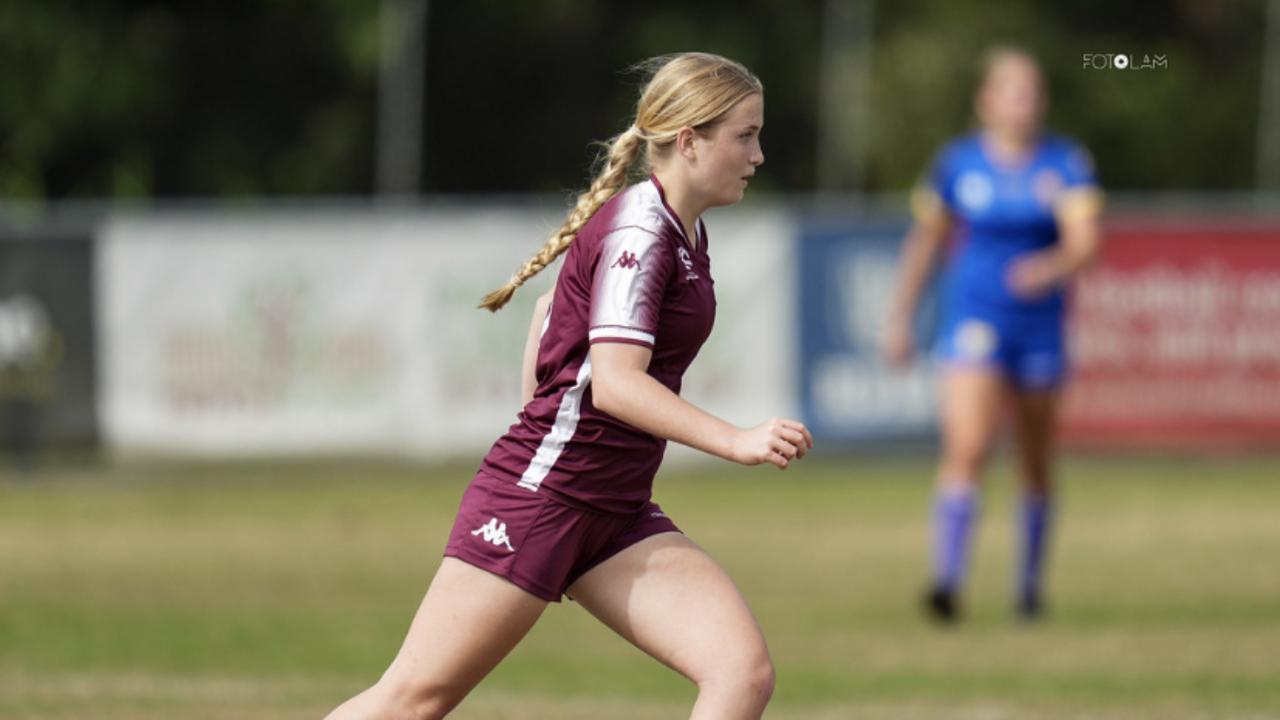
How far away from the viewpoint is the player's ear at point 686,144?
493 cm

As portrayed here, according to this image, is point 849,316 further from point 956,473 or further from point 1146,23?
point 1146,23

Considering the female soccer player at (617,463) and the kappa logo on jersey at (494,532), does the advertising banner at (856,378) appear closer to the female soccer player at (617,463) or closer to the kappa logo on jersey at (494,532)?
the female soccer player at (617,463)

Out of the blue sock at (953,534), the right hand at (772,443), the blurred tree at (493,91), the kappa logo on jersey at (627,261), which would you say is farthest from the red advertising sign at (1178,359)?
the right hand at (772,443)

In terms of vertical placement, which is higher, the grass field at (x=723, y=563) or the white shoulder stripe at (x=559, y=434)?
the white shoulder stripe at (x=559, y=434)

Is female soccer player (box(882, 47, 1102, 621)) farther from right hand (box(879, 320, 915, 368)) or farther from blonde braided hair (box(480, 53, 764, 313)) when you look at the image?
blonde braided hair (box(480, 53, 764, 313))

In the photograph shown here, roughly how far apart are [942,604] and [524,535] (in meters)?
5.61

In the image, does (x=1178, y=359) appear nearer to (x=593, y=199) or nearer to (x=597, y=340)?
(x=593, y=199)

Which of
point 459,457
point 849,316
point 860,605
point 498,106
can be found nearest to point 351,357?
point 459,457

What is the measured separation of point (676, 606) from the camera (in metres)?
4.90

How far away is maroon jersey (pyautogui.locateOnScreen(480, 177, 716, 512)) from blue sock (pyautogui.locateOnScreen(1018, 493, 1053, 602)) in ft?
18.7

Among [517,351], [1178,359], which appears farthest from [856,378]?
[517,351]

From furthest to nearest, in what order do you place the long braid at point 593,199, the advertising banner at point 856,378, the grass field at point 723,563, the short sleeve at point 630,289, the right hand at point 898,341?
1. the advertising banner at point 856,378
2. the right hand at point 898,341
3. the grass field at point 723,563
4. the long braid at point 593,199
5. the short sleeve at point 630,289

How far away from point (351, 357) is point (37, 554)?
169 inches

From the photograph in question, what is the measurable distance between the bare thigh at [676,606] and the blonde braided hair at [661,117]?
67cm
